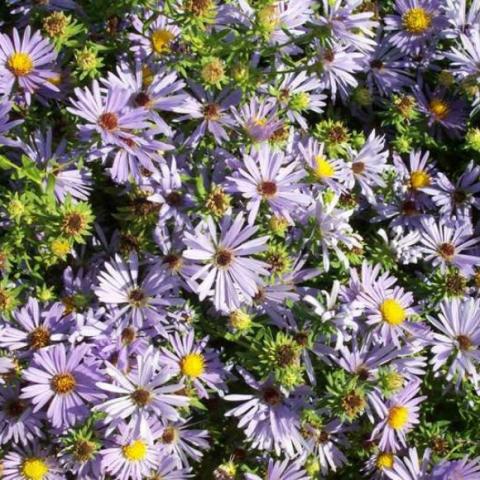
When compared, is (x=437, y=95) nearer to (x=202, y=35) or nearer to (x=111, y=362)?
(x=202, y=35)

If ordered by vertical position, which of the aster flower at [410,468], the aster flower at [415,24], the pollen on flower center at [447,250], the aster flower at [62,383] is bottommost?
the aster flower at [410,468]

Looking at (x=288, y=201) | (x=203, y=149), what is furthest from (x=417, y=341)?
(x=203, y=149)

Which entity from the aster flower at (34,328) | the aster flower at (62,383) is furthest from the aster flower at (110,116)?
the aster flower at (62,383)

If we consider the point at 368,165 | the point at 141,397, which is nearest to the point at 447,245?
the point at 368,165

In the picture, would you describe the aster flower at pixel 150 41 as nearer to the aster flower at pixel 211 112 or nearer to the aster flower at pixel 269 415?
the aster flower at pixel 211 112

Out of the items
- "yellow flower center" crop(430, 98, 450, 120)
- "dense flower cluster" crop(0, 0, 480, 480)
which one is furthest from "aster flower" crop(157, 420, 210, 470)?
"yellow flower center" crop(430, 98, 450, 120)

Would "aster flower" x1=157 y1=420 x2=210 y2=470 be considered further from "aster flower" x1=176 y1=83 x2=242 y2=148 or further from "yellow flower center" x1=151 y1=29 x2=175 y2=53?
"yellow flower center" x1=151 y1=29 x2=175 y2=53
